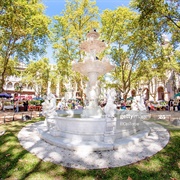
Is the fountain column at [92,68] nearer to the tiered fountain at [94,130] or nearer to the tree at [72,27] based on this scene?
the tiered fountain at [94,130]

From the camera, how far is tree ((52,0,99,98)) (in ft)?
64.2

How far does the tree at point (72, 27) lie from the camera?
64.2 ft

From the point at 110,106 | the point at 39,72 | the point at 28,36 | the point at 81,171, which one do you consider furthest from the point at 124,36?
the point at 39,72

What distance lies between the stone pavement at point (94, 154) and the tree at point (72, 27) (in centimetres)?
1499

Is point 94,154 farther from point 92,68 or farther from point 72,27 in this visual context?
point 72,27

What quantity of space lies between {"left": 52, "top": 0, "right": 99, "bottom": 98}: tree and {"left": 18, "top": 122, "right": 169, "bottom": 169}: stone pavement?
14993 mm

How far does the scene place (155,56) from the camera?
61.1 feet

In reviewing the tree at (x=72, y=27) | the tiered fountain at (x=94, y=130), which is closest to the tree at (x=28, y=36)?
the tree at (x=72, y=27)

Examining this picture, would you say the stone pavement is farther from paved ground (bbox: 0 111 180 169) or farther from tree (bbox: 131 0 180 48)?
tree (bbox: 131 0 180 48)

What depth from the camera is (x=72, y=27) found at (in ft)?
64.5

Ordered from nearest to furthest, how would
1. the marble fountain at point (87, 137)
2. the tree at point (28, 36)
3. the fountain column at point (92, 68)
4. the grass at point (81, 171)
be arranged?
the grass at point (81, 171) → the marble fountain at point (87, 137) → the fountain column at point (92, 68) → the tree at point (28, 36)

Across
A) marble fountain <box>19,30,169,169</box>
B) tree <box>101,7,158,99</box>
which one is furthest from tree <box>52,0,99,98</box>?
marble fountain <box>19,30,169,169</box>

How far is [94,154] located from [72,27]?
18.4 m

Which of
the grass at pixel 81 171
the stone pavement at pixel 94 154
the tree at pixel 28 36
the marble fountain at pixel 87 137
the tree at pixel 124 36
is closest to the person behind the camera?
the grass at pixel 81 171
